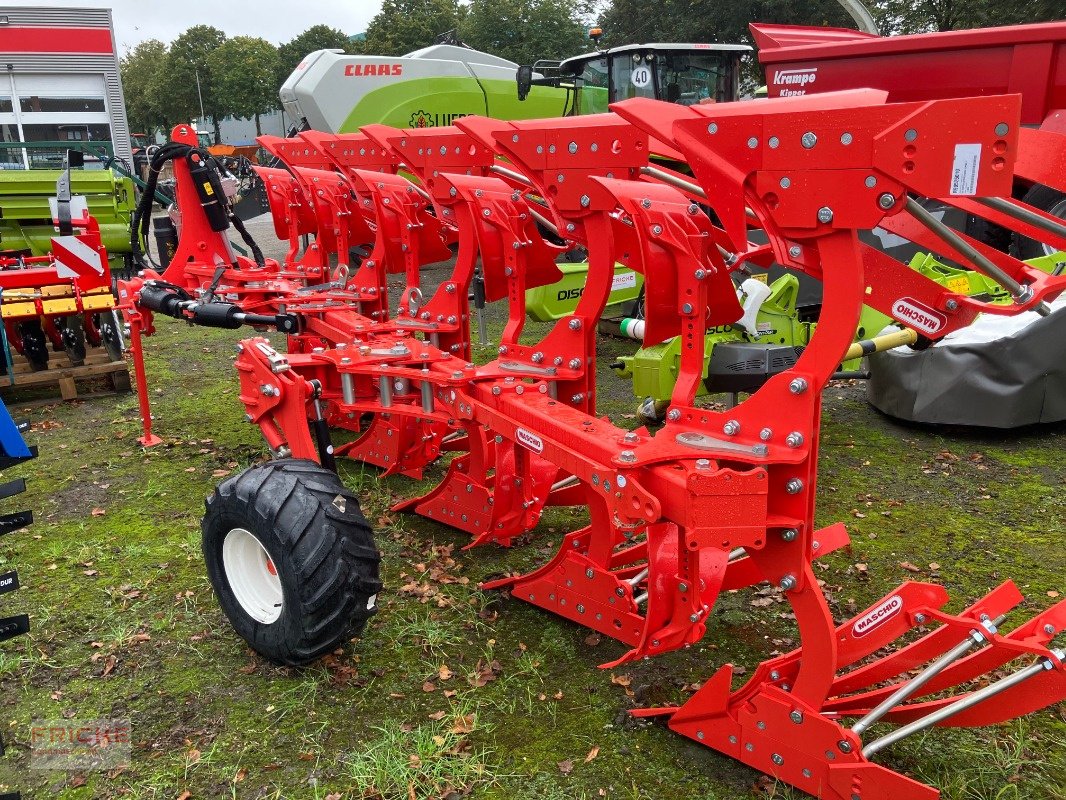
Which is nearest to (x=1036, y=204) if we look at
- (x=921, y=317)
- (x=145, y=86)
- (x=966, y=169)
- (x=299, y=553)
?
(x=921, y=317)

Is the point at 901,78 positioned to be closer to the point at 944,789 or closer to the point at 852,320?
the point at 852,320

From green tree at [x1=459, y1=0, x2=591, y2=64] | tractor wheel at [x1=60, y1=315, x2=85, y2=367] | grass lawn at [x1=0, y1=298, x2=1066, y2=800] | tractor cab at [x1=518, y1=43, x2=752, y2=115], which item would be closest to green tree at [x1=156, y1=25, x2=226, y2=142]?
green tree at [x1=459, y1=0, x2=591, y2=64]

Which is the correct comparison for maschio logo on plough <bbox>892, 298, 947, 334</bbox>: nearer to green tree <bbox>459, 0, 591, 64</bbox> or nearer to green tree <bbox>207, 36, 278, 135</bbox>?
green tree <bbox>459, 0, 591, 64</bbox>

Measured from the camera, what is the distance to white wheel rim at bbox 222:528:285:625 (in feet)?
11.6

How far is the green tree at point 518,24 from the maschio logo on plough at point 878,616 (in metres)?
50.4

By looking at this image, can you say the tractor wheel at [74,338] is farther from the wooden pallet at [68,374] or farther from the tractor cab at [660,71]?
the tractor cab at [660,71]

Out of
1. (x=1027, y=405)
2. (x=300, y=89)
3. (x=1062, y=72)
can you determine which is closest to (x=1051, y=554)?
(x=1027, y=405)

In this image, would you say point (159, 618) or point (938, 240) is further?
point (159, 618)

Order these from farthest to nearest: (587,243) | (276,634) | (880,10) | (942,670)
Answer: (880,10)
(587,243)
(276,634)
(942,670)

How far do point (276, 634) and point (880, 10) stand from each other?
30.4 m

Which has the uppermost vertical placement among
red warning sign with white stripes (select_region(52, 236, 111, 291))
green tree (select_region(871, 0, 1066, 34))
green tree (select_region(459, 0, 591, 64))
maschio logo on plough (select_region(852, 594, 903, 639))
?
green tree (select_region(459, 0, 591, 64))

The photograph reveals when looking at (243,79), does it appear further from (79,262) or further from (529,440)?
(529,440)

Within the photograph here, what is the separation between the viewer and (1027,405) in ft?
18.3

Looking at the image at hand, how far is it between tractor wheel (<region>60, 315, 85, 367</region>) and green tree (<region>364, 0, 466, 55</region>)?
44791mm
